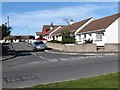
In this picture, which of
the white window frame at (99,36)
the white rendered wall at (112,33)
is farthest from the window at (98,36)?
the white rendered wall at (112,33)

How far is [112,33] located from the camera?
39.6m

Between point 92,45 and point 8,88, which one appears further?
point 92,45

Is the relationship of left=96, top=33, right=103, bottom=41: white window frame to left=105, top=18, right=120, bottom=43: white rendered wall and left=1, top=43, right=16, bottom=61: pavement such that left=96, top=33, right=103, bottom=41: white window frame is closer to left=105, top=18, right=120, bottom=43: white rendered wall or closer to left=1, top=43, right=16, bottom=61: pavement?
left=105, top=18, right=120, bottom=43: white rendered wall

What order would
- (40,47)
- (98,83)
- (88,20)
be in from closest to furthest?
(98,83) → (40,47) → (88,20)

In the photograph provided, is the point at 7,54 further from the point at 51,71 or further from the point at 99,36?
the point at 51,71

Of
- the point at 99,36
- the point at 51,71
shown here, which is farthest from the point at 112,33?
the point at 51,71

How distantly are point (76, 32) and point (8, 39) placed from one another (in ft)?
283

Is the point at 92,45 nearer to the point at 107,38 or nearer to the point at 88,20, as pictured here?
the point at 107,38

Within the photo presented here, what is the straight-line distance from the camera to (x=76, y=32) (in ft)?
170

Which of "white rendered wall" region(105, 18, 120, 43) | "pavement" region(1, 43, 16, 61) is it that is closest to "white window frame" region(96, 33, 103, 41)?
"white rendered wall" region(105, 18, 120, 43)

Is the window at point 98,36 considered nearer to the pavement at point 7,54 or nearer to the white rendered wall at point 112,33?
the white rendered wall at point 112,33

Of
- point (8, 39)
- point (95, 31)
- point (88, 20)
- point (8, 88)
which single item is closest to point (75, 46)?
point (95, 31)

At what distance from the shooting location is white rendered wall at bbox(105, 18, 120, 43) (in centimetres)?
3934

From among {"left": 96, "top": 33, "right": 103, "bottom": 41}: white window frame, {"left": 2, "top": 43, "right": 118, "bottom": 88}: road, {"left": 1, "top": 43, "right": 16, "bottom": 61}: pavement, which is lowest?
{"left": 1, "top": 43, "right": 16, "bottom": 61}: pavement
